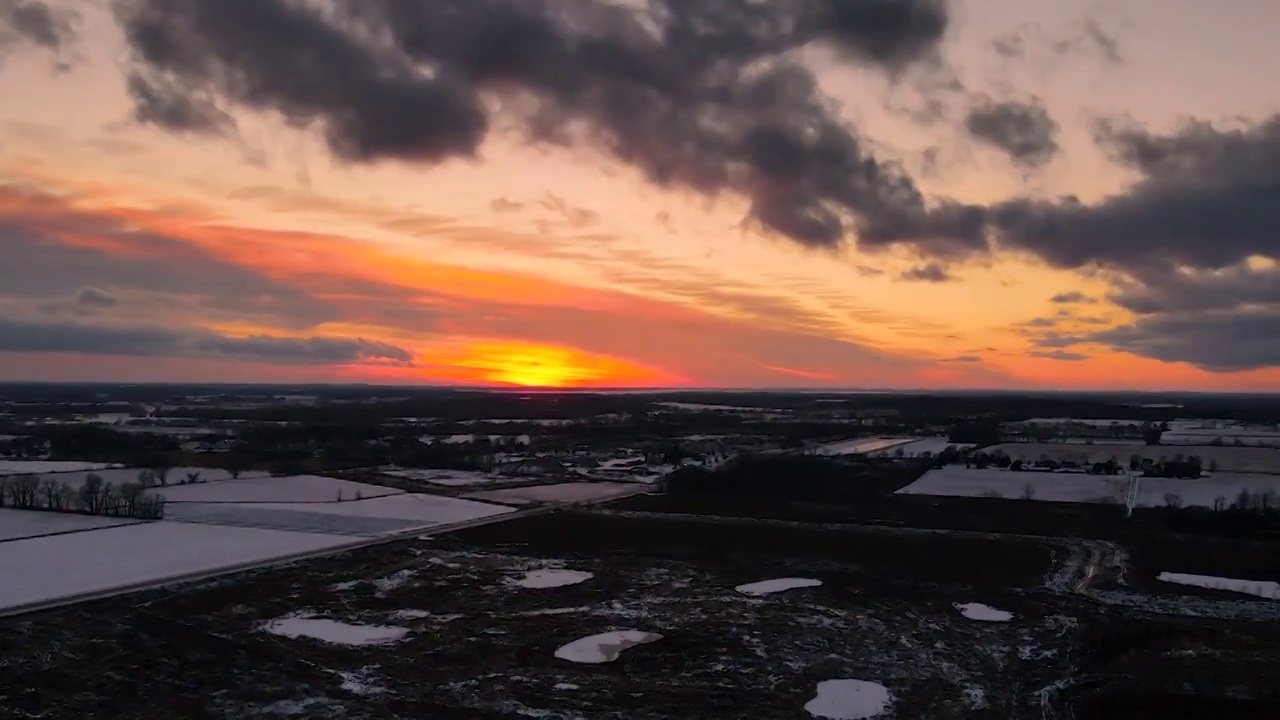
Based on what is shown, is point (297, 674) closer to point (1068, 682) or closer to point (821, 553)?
point (1068, 682)

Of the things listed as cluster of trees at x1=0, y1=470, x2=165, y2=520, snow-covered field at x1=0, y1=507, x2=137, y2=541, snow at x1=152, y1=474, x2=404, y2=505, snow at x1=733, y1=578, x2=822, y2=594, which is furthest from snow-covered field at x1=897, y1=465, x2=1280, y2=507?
snow-covered field at x1=0, y1=507, x2=137, y2=541

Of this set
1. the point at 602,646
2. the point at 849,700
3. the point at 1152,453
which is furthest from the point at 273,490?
the point at 1152,453

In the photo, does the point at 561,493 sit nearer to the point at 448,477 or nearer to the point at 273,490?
the point at 448,477

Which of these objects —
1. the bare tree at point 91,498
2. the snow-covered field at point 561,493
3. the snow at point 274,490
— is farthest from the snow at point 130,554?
the snow-covered field at point 561,493

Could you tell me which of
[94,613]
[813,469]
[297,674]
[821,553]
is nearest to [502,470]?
[813,469]

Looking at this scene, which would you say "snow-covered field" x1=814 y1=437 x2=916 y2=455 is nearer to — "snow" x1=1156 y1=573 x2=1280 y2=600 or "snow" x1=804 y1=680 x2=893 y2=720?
"snow" x1=1156 y1=573 x2=1280 y2=600

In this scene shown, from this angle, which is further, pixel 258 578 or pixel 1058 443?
pixel 1058 443
